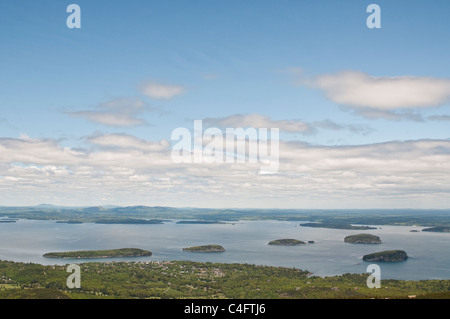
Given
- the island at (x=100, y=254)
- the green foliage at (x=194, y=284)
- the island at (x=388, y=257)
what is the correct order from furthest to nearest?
the island at (x=100, y=254), the island at (x=388, y=257), the green foliage at (x=194, y=284)

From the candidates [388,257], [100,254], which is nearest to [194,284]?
[100,254]

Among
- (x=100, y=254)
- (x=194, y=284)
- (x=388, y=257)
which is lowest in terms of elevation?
(x=388, y=257)

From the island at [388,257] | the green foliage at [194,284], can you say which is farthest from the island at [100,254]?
the island at [388,257]

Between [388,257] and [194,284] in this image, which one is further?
[388,257]

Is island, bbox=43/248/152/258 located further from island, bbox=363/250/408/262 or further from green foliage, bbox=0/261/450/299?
island, bbox=363/250/408/262

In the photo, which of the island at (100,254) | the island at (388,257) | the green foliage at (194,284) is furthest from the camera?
the island at (100,254)

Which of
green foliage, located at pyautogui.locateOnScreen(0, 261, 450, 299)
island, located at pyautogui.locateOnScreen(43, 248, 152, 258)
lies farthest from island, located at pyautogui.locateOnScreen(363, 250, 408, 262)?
island, located at pyautogui.locateOnScreen(43, 248, 152, 258)

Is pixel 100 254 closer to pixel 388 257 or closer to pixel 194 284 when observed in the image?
pixel 194 284

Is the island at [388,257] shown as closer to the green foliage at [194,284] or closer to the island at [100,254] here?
the green foliage at [194,284]
